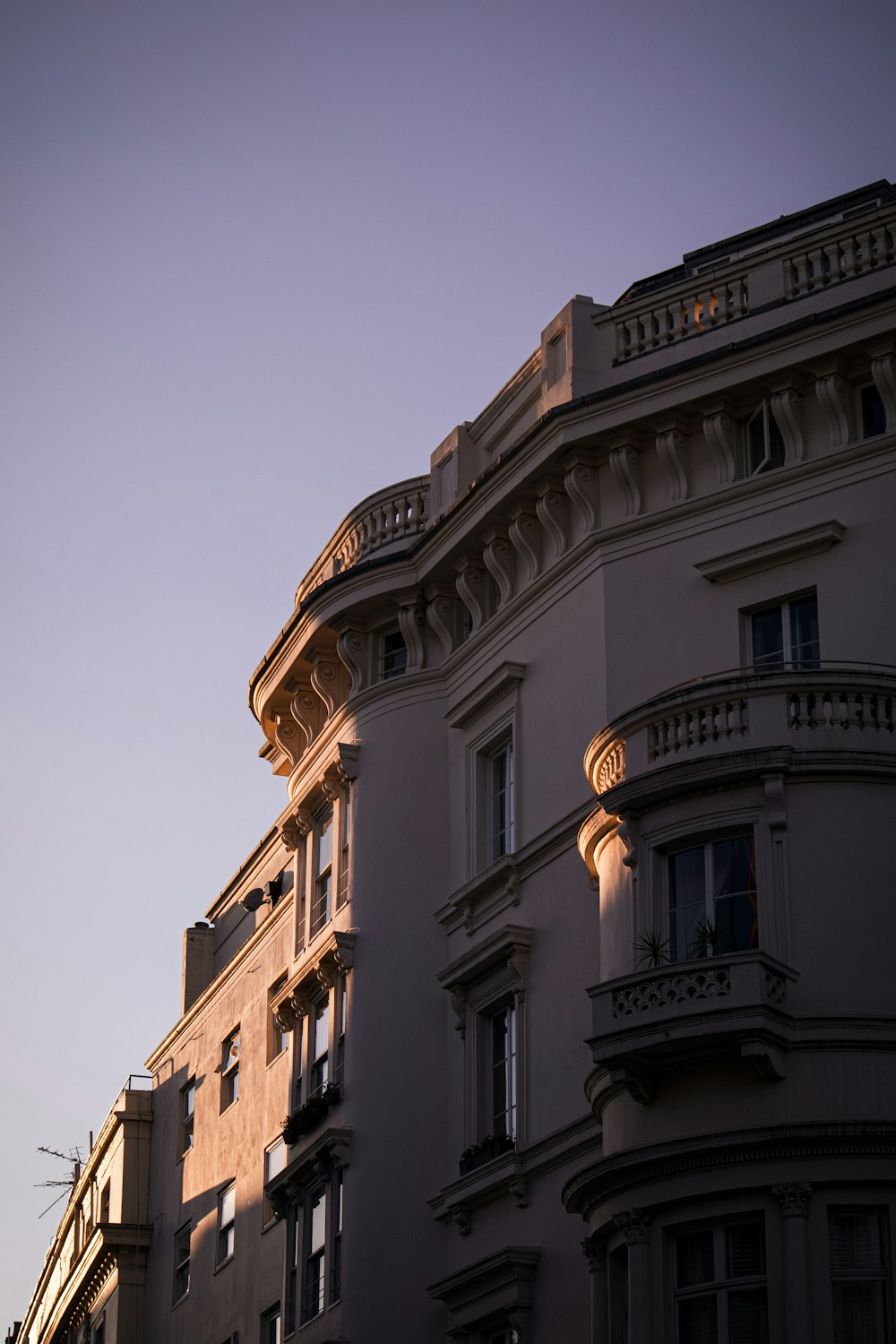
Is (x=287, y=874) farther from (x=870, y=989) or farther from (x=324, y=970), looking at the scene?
(x=870, y=989)

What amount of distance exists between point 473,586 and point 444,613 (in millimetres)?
1119

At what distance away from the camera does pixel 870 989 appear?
25625 mm

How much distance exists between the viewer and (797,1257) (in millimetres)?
24203

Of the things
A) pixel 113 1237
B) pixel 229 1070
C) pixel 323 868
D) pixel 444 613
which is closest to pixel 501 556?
pixel 444 613

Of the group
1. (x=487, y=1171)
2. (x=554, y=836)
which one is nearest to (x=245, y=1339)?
(x=487, y=1171)

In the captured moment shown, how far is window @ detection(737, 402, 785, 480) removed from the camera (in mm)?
31969

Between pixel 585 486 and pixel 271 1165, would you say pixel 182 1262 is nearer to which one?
pixel 271 1165

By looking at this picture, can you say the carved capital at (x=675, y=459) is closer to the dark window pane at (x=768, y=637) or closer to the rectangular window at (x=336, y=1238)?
the dark window pane at (x=768, y=637)

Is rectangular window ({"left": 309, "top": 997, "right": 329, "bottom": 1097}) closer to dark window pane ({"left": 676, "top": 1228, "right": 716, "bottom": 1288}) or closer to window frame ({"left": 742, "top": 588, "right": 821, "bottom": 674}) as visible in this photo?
window frame ({"left": 742, "top": 588, "right": 821, "bottom": 674})

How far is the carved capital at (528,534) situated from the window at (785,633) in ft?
14.0

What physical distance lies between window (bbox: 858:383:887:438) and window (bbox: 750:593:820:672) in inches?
94.0

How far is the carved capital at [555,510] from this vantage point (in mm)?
34031

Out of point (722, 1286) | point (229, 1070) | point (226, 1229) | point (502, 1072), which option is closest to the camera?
point (722, 1286)

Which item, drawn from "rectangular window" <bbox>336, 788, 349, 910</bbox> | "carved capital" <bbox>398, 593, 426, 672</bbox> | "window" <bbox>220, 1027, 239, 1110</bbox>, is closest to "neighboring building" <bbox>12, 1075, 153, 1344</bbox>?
"window" <bbox>220, 1027, 239, 1110</bbox>
